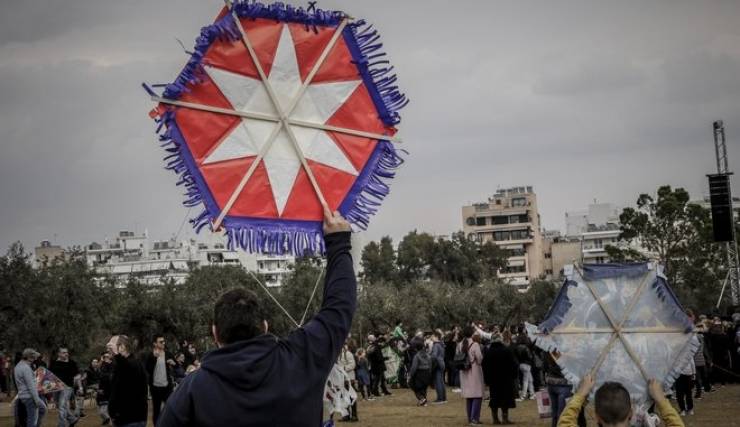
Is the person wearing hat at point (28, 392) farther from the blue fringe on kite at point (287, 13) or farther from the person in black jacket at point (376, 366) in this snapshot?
the person in black jacket at point (376, 366)

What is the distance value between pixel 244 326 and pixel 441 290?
74.6 m

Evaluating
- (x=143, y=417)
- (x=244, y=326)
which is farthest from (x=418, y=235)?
(x=244, y=326)

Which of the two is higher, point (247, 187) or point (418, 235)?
point (418, 235)

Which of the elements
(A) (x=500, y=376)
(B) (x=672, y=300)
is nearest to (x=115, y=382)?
(B) (x=672, y=300)

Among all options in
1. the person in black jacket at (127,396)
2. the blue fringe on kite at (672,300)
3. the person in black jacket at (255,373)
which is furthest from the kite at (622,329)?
the person in black jacket at (127,396)

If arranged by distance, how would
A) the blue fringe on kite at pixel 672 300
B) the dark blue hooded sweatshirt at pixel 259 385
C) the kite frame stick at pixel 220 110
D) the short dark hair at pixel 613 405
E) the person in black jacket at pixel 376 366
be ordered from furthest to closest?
the person in black jacket at pixel 376 366 < the blue fringe on kite at pixel 672 300 < the kite frame stick at pixel 220 110 < the short dark hair at pixel 613 405 < the dark blue hooded sweatshirt at pixel 259 385

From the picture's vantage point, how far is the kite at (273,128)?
668 cm

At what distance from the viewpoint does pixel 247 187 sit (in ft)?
22.2

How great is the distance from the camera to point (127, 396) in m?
12.7

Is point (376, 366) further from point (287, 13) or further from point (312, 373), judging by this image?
point (312, 373)

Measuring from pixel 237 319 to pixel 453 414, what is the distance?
71.4 feet

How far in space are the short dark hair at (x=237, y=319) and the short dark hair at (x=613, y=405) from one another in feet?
6.08

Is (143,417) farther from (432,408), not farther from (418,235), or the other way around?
(418,235)

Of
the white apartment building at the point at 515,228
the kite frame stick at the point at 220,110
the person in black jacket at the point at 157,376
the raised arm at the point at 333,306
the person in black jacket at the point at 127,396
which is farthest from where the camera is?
the white apartment building at the point at 515,228
